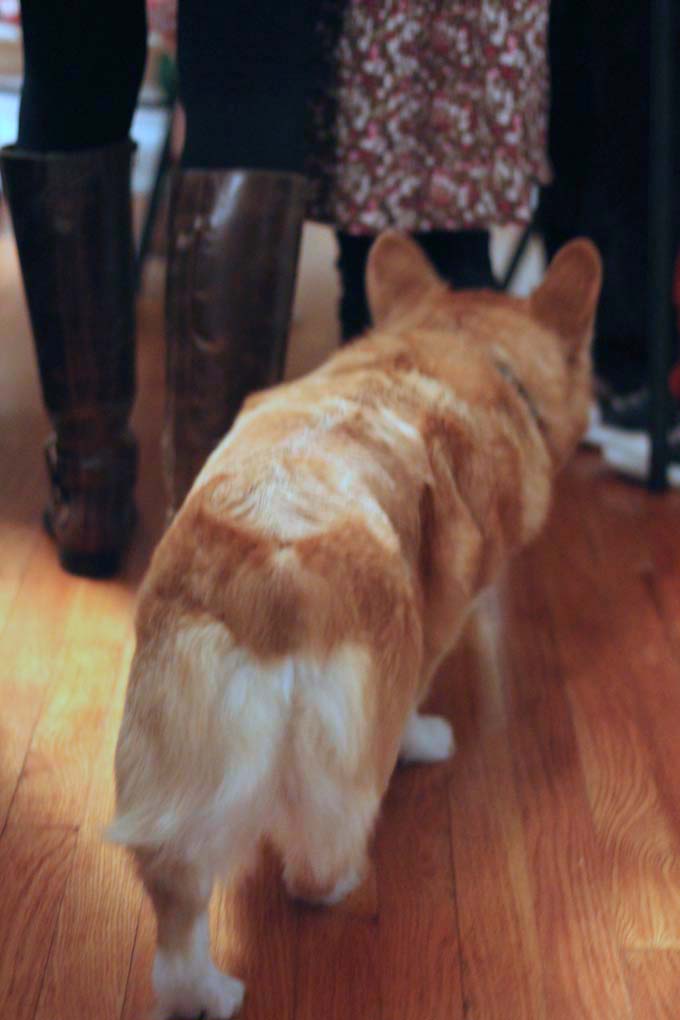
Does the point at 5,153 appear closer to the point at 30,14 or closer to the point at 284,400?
the point at 30,14

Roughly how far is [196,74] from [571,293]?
1.70 ft

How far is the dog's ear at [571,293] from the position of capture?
125 cm

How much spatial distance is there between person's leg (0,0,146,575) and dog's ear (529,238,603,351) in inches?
22.3

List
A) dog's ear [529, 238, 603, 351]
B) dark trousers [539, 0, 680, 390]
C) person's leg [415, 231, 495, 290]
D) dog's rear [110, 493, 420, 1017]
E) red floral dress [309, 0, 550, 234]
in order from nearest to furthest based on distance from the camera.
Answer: dog's rear [110, 493, 420, 1017], dog's ear [529, 238, 603, 351], red floral dress [309, 0, 550, 234], person's leg [415, 231, 495, 290], dark trousers [539, 0, 680, 390]

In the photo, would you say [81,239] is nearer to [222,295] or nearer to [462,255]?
[222,295]

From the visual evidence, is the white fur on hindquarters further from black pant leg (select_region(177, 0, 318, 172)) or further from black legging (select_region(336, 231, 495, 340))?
black legging (select_region(336, 231, 495, 340))

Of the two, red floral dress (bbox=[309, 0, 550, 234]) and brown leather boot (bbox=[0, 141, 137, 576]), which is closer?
brown leather boot (bbox=[0, 141, 137, 576])

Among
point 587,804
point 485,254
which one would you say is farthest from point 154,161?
point 587,804

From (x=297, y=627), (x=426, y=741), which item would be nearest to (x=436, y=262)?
(x=426, y=741)

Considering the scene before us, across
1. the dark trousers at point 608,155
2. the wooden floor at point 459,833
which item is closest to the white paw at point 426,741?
the wooden floor at point 459,833

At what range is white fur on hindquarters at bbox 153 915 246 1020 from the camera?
3.03 ft

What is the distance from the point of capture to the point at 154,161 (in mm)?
2582

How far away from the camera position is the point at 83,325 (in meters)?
1.44

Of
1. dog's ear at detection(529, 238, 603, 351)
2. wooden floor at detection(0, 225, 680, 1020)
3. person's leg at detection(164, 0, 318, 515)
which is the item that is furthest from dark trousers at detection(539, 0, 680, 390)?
dog's ear at detection(529, 238, 603, 351)
